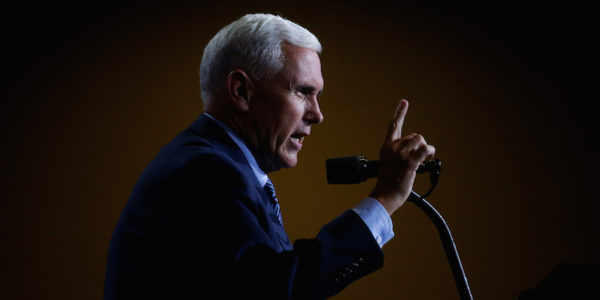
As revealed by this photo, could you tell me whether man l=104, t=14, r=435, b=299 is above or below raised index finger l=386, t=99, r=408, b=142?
below

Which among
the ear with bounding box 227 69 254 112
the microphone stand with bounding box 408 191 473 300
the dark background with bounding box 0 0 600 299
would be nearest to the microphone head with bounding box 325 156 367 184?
the microphone stand with bounding box 408 191 473 300

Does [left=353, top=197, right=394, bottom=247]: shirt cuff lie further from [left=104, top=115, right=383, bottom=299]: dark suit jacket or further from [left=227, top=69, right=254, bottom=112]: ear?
[left=227, top=69, right=254, bottom=112]: ear

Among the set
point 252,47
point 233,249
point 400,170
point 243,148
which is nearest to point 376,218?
point 400,170

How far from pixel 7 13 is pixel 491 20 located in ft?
7.46

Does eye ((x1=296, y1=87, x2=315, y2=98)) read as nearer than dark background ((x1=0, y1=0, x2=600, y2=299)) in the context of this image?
Yes

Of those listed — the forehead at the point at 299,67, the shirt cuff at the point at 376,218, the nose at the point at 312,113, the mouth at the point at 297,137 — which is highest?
the forehead at the point at 299,67

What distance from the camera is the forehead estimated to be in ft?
3.22

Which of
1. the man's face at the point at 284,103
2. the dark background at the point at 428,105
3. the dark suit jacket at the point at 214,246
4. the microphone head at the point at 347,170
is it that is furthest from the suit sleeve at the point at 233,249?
the dark background at the point at 428,105

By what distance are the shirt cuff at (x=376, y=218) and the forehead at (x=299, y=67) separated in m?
0.32

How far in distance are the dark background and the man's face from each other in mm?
1311

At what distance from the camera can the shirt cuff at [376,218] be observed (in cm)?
75

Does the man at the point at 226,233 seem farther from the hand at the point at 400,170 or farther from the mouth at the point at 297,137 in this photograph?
the mouth at the point at 297,137

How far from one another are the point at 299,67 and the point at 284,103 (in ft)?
0.26

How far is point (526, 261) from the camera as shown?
7.75 feet
